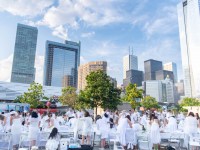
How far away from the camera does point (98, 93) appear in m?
26.7

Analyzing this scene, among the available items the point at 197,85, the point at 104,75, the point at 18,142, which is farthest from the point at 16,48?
the point at 18,142

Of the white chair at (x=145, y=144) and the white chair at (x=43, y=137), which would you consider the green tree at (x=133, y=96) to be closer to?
the white chair at (x=145, y=144)

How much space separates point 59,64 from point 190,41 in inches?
3752

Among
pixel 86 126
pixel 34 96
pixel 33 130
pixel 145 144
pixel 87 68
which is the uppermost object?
pixel 87 68

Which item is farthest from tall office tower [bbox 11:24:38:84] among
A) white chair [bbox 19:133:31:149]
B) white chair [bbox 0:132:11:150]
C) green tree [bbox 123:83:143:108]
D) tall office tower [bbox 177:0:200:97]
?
white chair [bbox 0:132:11:150]

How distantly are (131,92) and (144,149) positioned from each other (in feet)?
104

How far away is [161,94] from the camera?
17288cm

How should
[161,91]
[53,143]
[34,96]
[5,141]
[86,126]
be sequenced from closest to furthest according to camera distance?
1. [53,143]
2. [5,141]
3. [86,126]
4. [34,96]
5. [161,91]

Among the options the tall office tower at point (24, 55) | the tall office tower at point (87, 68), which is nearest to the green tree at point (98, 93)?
the tall office tower at point (87, 68)

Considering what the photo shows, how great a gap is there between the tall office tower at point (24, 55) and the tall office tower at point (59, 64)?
15962 millimetres

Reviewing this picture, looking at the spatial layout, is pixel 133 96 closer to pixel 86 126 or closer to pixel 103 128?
pixel 103 128

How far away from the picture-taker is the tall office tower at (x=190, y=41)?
127750 mm

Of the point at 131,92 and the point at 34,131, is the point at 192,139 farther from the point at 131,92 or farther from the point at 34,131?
the point at 131,92

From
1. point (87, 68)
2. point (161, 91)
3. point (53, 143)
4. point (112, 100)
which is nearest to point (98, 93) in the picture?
point (112, 100)
